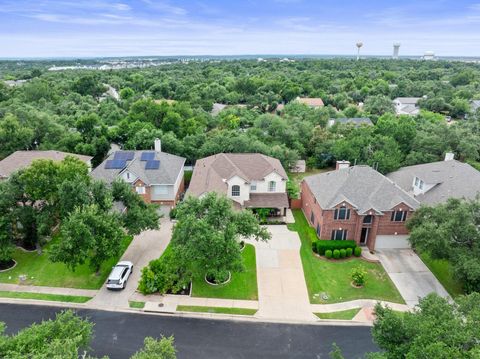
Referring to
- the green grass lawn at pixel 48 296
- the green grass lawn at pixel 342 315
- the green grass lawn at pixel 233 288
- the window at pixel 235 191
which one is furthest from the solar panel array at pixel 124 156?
the green grass lawn at pixel 342 315

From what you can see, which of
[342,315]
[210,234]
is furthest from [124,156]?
[342,315]

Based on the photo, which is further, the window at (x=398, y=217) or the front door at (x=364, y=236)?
the front door at (x=364, y=236)

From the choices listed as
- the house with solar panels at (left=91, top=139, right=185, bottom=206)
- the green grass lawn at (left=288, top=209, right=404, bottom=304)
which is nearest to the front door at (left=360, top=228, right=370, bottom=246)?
the green grass lawn at (left=288, top=209, right=404, bottom=304)

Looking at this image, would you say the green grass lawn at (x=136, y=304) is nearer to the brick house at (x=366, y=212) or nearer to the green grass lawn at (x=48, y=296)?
the green grass lawn at (x=48, y=296)

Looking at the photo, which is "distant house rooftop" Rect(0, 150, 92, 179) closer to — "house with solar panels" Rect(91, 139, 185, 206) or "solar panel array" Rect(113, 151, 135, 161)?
"solar panel array" Rect(113, 151, 135, 161)

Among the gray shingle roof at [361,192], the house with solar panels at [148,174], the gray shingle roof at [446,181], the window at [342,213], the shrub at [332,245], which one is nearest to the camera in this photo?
the shrub at [332,245]

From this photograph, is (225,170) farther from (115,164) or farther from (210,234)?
(210,234)

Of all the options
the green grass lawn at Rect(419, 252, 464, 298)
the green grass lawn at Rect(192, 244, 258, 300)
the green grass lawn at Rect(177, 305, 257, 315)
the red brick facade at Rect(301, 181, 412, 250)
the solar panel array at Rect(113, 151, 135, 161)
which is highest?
the solar panel array at Rect(113, 151, 135, 161)
